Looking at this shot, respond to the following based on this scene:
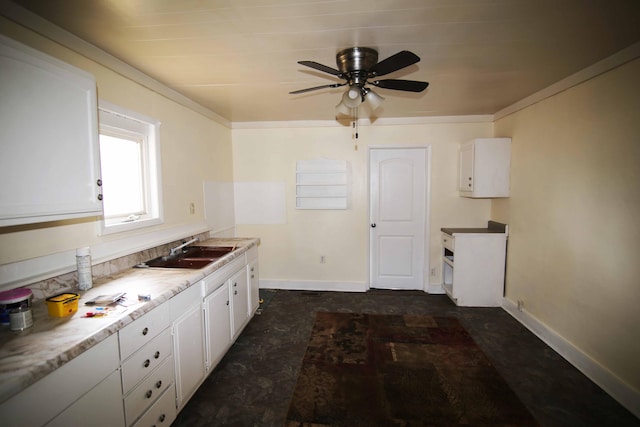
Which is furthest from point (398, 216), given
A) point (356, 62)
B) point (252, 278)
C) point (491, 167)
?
point (356, 62)

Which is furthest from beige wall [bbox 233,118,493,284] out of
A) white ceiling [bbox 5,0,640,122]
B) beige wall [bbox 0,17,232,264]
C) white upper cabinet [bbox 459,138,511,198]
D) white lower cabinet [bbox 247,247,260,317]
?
white ceiling [bbox 5,0,640,122]

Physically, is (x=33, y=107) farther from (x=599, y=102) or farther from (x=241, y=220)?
(x=599, y=102)

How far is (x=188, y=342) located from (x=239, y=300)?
91cm

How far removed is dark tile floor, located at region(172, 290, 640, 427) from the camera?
1990 mm

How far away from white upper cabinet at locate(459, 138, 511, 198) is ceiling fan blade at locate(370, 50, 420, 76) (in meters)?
2.25

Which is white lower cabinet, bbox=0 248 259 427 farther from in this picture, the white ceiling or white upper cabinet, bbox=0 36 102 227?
the white ceiling

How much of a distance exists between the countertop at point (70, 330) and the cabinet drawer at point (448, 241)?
2993mm

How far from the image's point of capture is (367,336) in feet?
9.93

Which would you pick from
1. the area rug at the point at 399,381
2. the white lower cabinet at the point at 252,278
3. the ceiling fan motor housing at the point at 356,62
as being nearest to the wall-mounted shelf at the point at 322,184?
the white lower cabinet at the point at 252,278

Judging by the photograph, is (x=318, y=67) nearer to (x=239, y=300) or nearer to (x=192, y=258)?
(x=192, y=258)

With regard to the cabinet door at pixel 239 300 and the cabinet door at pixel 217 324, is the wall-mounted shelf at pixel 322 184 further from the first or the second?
the cabinet door at pixel 217 324

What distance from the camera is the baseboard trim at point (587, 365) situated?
2002 millimetres

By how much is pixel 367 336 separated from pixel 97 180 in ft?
8.66

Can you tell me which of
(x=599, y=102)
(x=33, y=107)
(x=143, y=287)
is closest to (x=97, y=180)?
(x=33, y=107)
